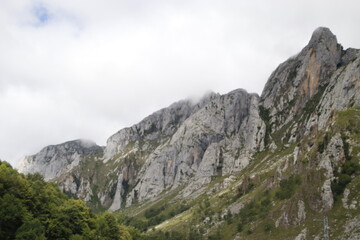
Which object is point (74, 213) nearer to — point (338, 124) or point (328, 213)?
point (328, 213)

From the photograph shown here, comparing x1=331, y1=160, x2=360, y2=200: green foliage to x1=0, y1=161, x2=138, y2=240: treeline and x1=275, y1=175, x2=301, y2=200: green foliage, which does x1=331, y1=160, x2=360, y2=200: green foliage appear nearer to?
x1=275, y1=175, x2=301, y2=200: green foliage

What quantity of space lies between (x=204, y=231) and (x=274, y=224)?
223 ft

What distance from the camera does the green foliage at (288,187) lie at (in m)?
156

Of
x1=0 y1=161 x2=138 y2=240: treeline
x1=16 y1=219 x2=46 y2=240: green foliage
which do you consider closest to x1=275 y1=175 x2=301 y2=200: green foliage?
x1=0 y1=161 x2=138 y2=240: treeline

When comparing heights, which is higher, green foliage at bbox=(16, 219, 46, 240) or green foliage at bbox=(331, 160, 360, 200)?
green foliage at bbox=(16, 219, 46, 240)

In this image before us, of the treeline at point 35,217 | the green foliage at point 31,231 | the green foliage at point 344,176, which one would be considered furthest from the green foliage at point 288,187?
the green foliage at point 31,231

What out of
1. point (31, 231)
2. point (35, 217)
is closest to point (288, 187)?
point (35, 217)

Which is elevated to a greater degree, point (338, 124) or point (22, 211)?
point (338, 124)

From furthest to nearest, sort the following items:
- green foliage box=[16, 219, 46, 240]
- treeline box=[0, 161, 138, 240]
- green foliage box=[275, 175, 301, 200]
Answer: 1. green foliage box=[275, 175, 301, 200]
2. treeline box=[0, 161, 138, 240]
3. green foliage box=[16, 219, 46, 240]

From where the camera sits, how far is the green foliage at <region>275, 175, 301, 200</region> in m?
156

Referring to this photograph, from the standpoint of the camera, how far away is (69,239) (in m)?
61.1

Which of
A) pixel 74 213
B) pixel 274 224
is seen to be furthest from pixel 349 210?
pixel 74 213

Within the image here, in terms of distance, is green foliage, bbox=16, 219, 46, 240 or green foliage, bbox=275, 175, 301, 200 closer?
green foliage, bbox=16, 219, 46, 240

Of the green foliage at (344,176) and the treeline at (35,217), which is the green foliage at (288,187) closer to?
the green foliage at (344,176)
